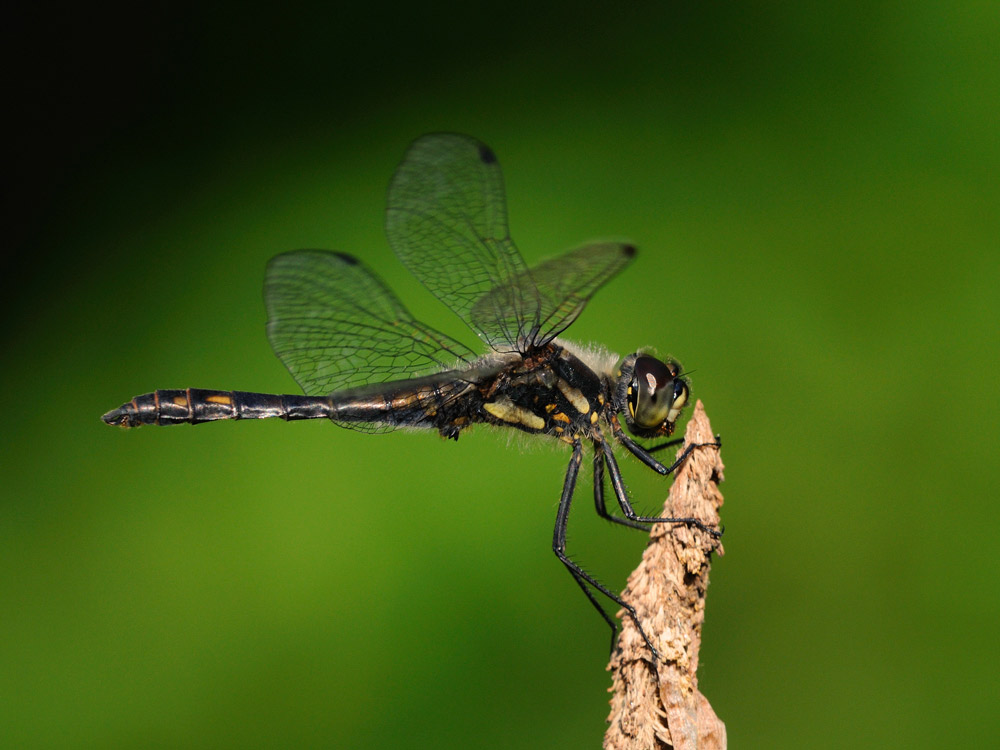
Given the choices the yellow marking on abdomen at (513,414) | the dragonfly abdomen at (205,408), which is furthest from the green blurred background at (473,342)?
the dragonfly abdomen at (205,408)

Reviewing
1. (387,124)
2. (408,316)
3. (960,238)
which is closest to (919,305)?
(960,238)

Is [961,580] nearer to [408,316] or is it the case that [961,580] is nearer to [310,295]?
[408,316]

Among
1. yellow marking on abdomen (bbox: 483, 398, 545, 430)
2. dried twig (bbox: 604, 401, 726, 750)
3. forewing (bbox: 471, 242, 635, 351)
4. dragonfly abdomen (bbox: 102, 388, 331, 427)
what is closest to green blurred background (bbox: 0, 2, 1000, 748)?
yellow marking on abdomen (bbox: 483, 398, 545, 430)

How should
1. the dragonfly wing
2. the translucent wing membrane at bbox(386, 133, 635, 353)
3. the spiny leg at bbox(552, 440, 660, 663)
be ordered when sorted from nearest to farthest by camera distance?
the dragonfly wing < the spiny leg at bbox(552, 440, 660, 663) < the translucent wing membrane at bbox(386, 133, 635, 353)

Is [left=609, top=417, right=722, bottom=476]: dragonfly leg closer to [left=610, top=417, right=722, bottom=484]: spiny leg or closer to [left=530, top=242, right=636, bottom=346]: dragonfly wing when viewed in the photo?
[left=610, top=417, right=722, bottom=484]: spiny leg

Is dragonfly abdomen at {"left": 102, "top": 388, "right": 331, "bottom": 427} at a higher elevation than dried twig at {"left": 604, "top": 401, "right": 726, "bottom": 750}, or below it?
higher

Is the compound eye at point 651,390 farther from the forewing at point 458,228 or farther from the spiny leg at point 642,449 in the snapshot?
the forewing at point 458,228

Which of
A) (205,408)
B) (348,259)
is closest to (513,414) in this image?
(348,259)
